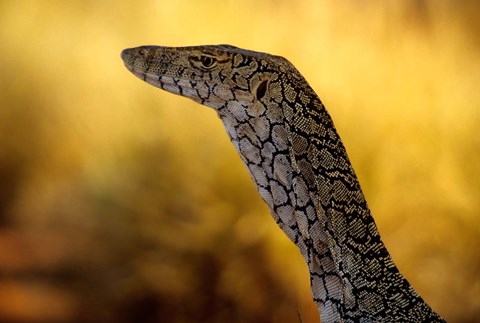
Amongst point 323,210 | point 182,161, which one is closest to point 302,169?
point 323,210

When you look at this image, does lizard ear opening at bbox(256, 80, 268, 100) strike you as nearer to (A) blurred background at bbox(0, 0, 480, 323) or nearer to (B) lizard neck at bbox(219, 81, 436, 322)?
(B) lizard neck at bbox(219, 81, 436, 322)

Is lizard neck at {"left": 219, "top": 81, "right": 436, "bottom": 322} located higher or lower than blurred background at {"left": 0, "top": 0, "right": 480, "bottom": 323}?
lower

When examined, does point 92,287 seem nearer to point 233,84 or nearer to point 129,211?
point 129,211

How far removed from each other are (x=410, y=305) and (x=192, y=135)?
180 cm

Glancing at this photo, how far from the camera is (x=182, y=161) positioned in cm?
319

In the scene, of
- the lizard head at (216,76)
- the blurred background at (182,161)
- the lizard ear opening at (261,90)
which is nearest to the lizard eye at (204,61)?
the lizard head at (216,76)

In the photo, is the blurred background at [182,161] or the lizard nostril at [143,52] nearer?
the lizard nostril at [143,52]

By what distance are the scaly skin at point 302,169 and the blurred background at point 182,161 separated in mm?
1554

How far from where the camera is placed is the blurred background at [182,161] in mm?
3041

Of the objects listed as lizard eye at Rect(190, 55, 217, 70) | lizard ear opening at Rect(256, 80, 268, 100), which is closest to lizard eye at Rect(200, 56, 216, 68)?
lizard eye at Rect(190, 55, 217, 70)

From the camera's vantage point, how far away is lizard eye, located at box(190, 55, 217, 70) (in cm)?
157

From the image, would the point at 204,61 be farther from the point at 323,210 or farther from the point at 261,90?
the point at 323,210

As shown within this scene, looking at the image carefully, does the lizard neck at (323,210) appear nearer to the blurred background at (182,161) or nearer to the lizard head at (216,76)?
the lizard head at (216,76)

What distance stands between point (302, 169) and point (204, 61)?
0.96 ft
